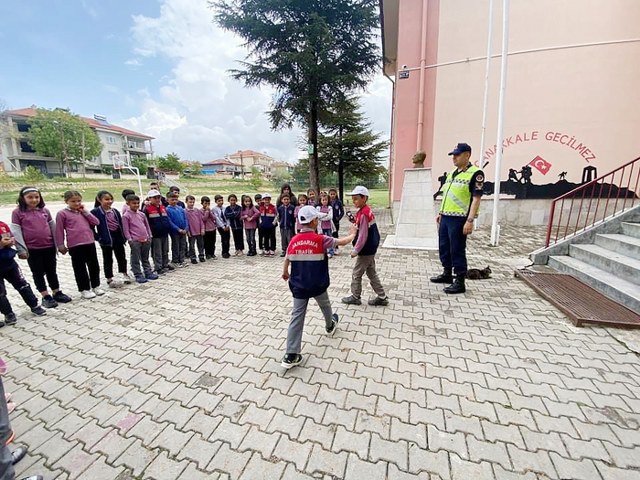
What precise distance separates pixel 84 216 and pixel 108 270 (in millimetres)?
1011

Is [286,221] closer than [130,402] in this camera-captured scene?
No

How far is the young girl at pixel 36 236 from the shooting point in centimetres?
391

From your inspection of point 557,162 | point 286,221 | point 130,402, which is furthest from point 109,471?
point 557,162

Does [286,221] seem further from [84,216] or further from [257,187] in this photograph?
[257,187]

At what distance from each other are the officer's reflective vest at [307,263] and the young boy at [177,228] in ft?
13.7

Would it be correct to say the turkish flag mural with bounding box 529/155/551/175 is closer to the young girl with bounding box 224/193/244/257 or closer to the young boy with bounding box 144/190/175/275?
the young girl with bounding box 224/193/244/257

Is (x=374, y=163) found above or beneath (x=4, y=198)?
above

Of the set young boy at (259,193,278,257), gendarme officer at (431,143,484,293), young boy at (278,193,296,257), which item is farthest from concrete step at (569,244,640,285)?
young boy at (259,193,278,257)

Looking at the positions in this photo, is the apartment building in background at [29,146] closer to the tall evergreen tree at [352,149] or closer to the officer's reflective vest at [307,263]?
the tall evergreen tree at [352,149]

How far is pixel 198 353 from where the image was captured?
298cm

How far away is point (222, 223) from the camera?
7.00m

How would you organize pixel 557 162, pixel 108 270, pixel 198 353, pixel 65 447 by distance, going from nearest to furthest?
pixel 65 447, pixel 198 353, pixel 108 270, pixel 557 162

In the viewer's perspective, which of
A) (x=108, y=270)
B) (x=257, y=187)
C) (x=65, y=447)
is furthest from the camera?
(x=257, y=187)

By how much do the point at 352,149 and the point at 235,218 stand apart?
51.3 ft
